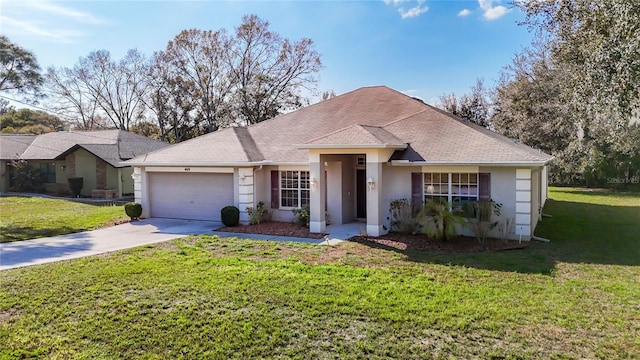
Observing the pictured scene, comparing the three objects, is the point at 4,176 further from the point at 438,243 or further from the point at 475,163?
the point at 475,163

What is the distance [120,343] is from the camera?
5703 mm

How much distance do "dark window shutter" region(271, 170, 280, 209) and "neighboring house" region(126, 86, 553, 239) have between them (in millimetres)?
41

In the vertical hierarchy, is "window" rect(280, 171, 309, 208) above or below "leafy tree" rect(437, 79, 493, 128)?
below

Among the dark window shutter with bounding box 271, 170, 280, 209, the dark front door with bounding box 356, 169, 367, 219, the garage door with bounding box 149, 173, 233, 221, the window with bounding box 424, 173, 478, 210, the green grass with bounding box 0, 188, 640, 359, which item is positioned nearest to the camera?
the green grass with bounding box 0, 188, 640, 359

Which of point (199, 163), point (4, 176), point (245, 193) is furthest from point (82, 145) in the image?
point (245, 193)

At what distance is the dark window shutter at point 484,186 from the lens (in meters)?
12.4

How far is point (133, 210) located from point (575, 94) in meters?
16.4

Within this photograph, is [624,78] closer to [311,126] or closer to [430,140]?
[430,140]

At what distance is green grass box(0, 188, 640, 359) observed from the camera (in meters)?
5.56

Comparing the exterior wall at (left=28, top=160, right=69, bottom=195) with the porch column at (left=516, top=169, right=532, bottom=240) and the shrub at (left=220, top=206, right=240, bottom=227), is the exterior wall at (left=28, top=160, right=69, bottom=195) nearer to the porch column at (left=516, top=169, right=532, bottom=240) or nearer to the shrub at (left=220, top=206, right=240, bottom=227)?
the shrub at (left=220, top=206, right=240, bottom=227)

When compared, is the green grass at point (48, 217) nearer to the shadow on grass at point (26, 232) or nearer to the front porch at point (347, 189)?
the shadow on grass at point (26, 232)

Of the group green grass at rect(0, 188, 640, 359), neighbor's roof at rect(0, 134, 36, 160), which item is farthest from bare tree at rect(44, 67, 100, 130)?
green grass at rect(0, 188, 640, 359)

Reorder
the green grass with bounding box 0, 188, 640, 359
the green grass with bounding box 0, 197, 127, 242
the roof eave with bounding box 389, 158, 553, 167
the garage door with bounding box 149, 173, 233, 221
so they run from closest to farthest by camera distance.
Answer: the green grass with bounding box 0, 188, 640, 359
the roof eave with bounding box 389, 158, 553, 167
the green grass with bounding box 0, 197, 127, 242
the garage door with bounding box 149, 173, 233, 221

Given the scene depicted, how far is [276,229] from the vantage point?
14352mm
